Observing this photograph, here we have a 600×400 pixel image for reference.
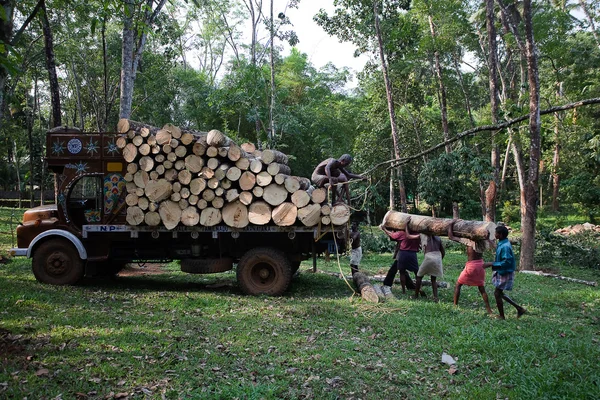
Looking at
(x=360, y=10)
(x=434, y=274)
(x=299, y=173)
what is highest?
(x=360, y=10)

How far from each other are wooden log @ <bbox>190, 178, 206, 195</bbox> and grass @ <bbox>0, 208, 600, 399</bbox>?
6.25 feet

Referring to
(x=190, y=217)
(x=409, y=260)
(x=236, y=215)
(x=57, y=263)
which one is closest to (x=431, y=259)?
(x=409, y=260)

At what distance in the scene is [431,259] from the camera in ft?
26.5

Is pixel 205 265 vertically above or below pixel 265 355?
above

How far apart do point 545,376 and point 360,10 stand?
17.3m

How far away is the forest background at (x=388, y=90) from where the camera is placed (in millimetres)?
13703

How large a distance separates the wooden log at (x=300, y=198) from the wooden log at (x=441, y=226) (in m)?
1.71

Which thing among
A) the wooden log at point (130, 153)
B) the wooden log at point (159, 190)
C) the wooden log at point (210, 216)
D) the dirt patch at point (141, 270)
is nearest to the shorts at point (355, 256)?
the wooden log at point (210, 216)

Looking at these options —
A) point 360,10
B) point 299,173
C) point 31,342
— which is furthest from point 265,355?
point 299,173

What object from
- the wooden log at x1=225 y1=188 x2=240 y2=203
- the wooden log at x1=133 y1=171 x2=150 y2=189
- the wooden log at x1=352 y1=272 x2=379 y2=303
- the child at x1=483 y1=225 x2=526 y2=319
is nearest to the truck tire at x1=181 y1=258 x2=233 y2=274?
the wooden log at x1=225 y1=188 x2=240 y2=203

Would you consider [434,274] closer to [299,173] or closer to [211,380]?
[211,380]

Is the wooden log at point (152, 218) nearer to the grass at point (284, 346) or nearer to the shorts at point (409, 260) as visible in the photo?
the grass at point (284, 346)

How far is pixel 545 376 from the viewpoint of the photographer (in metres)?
4.67

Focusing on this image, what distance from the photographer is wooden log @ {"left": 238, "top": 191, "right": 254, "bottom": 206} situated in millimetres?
8292
